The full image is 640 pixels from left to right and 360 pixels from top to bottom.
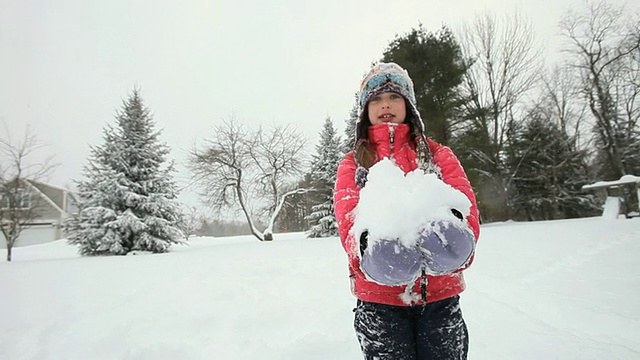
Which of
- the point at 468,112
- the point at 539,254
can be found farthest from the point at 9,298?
the point at 468,112

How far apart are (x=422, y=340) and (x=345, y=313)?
1.95 m

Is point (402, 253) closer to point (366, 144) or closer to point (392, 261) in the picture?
point (392, 261)

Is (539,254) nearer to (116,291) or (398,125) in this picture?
(398,125)

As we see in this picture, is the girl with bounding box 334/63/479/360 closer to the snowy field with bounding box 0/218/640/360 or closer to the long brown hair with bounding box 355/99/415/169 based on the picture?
the long brown hair with bounding box 355/99/415/169

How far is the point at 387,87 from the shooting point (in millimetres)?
1567

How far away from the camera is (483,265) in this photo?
15.4 feet

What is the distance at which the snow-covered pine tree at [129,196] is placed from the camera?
40.4ft

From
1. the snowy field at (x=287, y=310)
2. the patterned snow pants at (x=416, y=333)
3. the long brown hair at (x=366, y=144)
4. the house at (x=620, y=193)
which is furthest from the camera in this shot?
the house at (x=620, y=193)

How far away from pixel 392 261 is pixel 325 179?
17949 millimetres

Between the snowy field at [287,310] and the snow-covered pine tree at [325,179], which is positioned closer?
the snowy field at [287,310]

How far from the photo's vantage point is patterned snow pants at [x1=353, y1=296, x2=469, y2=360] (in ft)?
4.04

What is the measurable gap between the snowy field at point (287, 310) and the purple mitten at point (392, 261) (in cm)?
165

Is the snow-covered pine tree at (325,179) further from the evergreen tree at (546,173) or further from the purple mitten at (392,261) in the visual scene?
the purple mitten at (392,261)

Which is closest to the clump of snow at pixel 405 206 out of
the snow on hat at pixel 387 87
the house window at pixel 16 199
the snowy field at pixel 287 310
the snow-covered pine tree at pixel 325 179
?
the snow on hat at pixel 387 87
